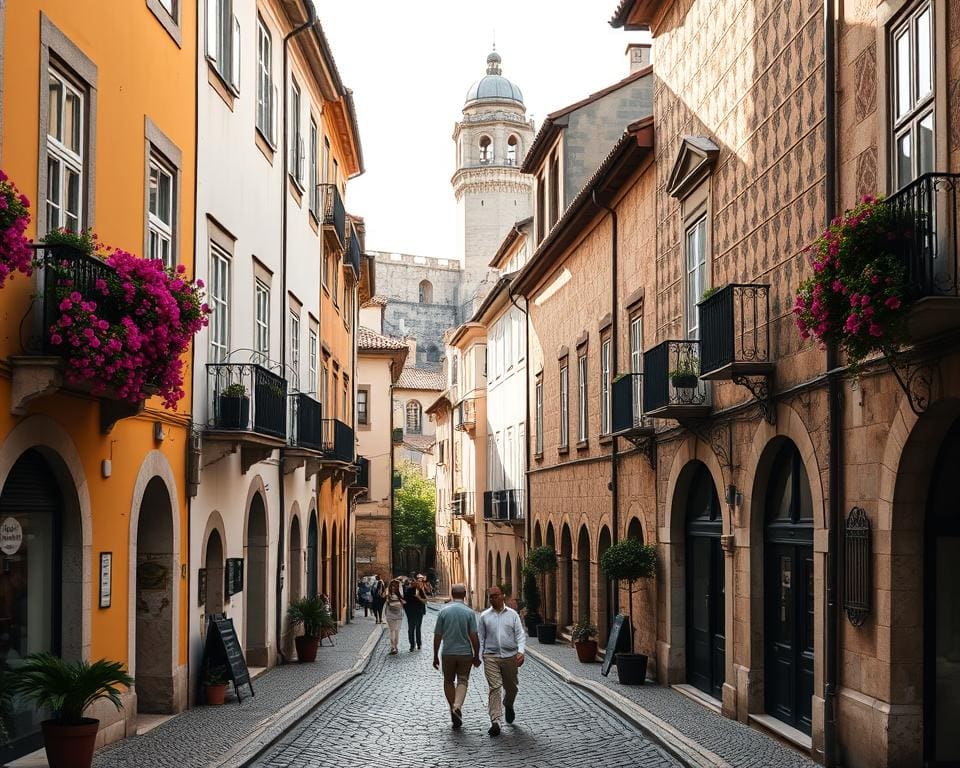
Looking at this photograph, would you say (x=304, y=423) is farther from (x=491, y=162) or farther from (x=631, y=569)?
(x=491, y=162)

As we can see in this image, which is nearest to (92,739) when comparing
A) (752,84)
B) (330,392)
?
(752,84)

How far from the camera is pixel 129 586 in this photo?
44.9 feet

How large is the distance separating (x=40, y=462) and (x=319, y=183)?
17567 millimetres

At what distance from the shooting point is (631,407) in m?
20.5

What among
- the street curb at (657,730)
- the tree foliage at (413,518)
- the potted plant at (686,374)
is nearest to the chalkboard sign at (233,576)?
the street curb at (657,730)

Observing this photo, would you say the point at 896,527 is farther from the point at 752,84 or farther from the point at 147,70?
the point at 147,70

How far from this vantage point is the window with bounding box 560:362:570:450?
94.5 ft

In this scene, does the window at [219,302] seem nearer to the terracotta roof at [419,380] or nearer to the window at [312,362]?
the window at [312,362]

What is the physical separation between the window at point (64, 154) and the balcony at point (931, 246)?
6.74 metres

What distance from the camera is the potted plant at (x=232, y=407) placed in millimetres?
16797

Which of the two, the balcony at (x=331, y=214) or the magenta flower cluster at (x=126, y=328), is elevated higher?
the balcony at (x=331, y=214)

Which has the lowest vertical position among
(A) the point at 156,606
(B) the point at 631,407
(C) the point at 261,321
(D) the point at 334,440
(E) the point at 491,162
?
(A) the point at 156,606

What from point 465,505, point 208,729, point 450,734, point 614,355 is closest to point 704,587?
point 450,734

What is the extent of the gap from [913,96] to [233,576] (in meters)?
Answer: 11.7
